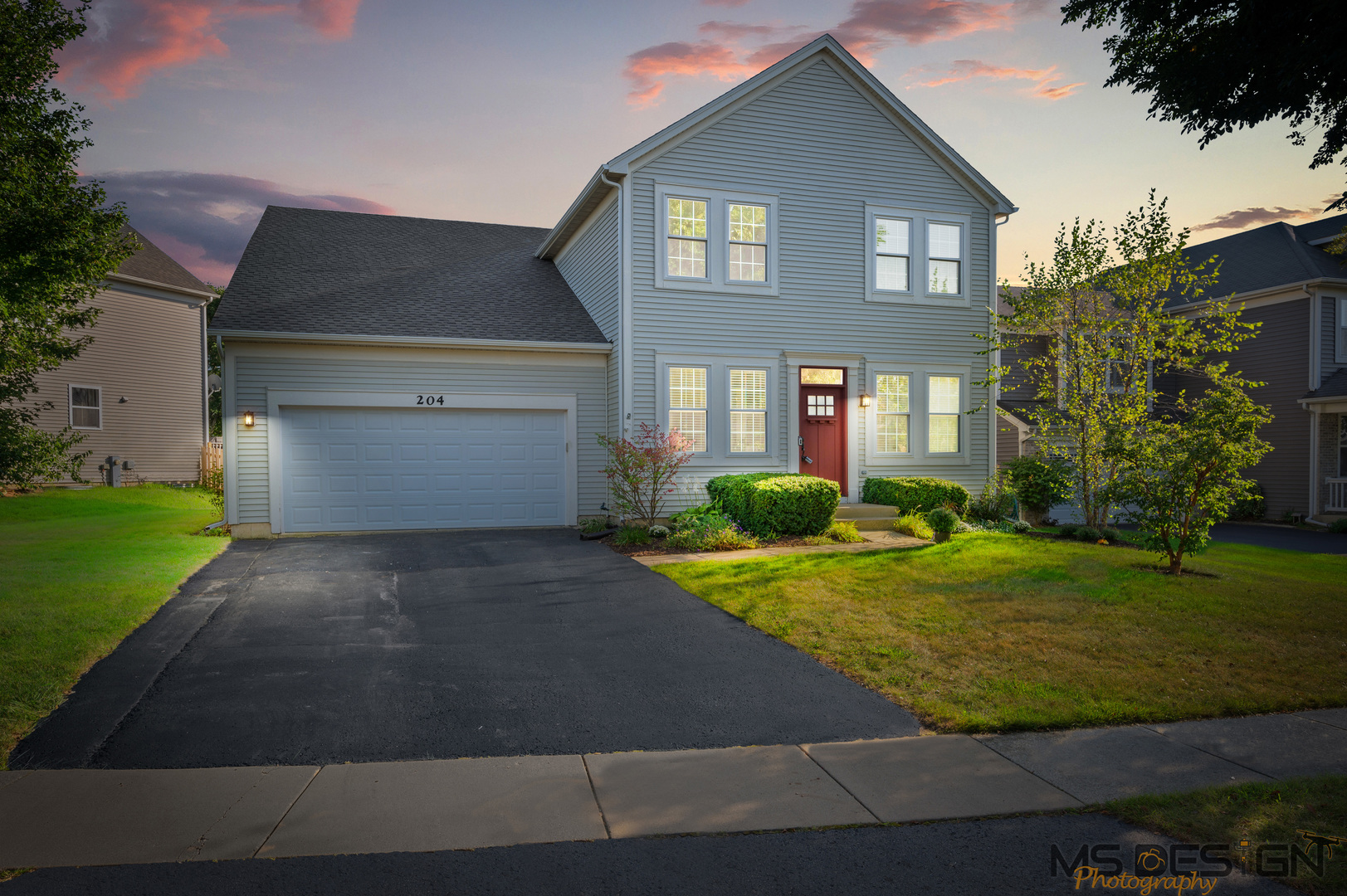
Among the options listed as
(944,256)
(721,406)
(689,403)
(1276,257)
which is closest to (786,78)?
(944,256)

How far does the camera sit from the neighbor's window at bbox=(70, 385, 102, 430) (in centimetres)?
2088

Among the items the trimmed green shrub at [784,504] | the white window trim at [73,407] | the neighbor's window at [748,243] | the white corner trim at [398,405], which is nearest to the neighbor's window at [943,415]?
the trimmed green shrub at [784,504]

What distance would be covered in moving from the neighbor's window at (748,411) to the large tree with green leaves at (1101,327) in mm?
4624

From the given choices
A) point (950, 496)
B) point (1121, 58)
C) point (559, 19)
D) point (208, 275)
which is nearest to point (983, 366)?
point (950, 496)

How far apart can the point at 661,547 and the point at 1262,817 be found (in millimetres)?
8975

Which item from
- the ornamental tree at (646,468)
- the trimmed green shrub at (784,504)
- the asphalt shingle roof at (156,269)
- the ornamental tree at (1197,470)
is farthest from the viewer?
the asphalt shingle roof at (156,269)

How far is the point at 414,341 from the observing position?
529 inches

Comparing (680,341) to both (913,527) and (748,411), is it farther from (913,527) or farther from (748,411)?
(913,527)

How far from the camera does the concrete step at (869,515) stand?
44.8 feet

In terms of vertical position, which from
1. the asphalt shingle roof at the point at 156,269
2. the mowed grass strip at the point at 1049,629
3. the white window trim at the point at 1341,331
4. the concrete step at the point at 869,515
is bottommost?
the mowed grass strip at the point at 1049,629

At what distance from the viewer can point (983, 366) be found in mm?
15688

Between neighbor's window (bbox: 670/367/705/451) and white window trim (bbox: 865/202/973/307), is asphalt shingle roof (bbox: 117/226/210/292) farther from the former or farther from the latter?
white window trim (bbox: 865/202/973/307)

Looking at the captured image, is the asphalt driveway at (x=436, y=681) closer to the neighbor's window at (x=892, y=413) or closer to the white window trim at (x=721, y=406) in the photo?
the white window trim at (x=721, y=406)

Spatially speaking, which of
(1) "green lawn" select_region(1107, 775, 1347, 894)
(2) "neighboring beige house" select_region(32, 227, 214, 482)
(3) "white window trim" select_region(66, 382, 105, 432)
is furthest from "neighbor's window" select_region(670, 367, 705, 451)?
(3) "white window trim" select_region(66, 382, 105, 432)
